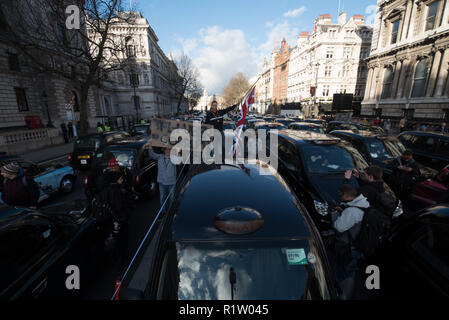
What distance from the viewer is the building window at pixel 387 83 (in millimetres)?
26425

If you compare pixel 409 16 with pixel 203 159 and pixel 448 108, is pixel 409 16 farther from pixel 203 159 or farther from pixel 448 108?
pixel 203 159

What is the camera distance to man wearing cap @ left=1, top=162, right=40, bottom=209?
3.81 m

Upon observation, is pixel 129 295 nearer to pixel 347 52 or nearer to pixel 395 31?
pixel 395 31

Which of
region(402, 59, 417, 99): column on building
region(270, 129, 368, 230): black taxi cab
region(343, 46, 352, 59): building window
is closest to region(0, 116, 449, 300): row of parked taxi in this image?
region(270, 129, 368, 230): black taxi cab

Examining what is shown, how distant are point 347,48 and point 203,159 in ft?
174

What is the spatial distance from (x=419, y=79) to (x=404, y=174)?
26.9 metres

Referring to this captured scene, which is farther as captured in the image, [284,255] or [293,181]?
[293,181]

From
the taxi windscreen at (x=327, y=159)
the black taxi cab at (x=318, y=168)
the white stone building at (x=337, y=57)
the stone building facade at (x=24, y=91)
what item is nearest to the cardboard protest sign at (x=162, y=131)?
the black taxi cab at (x=318, y=168)

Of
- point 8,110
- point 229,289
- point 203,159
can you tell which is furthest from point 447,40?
point 8,110

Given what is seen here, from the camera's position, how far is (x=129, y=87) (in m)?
50.5

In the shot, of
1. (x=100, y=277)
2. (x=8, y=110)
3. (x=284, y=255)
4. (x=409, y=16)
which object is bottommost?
(x=100, y=277)

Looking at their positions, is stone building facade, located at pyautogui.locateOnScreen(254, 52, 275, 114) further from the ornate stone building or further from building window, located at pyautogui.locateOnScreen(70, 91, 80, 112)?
building window, located at pyautogui.locateOnScreen(70, 91, 80, 112)

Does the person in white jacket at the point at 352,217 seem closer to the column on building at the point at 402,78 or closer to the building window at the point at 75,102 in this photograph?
the column on building at the point at 402,78

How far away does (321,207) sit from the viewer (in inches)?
153
